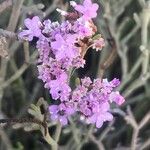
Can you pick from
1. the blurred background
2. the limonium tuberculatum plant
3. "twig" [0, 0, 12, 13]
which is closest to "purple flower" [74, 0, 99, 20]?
the limonium tuberculatum plant

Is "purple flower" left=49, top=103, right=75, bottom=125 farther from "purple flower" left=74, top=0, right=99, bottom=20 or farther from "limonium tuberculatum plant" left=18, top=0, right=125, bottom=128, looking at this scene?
"purple flower" left=74, top=0, right=99, bottom=20

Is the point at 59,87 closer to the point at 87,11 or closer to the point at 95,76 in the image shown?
the point at 87,11

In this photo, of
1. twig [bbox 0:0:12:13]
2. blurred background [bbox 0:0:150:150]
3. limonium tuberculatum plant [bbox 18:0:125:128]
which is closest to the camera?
limonium tuberculatum plant [bbox 18:0:125:128]

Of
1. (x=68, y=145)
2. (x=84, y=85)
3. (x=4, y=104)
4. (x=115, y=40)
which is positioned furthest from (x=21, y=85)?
(x=84, y=85)

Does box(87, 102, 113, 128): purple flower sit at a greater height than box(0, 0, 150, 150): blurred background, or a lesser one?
lesser

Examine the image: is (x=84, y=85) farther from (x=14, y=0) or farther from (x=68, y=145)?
(x=68, y=145)

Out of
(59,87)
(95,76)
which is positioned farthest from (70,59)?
(95,76)

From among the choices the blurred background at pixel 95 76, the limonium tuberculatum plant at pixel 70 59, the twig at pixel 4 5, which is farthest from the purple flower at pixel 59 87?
the blurred background at pixel 95 76

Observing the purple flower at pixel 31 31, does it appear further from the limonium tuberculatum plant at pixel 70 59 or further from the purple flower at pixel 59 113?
the purple flower at pixel 59 113

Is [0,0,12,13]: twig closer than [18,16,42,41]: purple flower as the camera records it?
No
